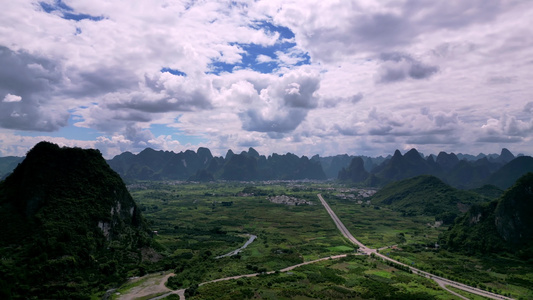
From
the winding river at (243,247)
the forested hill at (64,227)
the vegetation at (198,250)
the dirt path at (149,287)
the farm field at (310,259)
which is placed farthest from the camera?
the winding river at (243,247)

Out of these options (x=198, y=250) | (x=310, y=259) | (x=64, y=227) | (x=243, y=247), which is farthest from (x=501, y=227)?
(x=64, y=227)

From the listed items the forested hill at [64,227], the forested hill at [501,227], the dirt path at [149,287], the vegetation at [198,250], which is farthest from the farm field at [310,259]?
the forested hill at [64,227]

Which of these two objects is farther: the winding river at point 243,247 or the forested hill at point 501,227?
the winding river at point 243,247

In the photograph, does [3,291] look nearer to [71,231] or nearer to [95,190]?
[71,231]

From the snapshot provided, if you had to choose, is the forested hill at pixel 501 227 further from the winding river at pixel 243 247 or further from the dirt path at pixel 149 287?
the dirt path at pixel 149 287

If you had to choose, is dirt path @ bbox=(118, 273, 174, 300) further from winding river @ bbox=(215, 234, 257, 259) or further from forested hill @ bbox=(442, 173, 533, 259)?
forested hill @ bbox=(442, 173, 533, 259)

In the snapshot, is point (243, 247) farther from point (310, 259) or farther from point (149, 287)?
point (149, 287)
